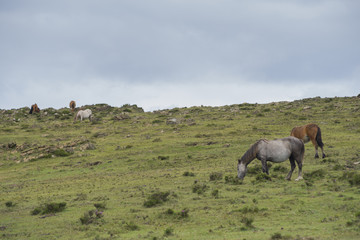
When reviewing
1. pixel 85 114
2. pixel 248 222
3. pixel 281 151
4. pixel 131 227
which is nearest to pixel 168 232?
pixel 131 227

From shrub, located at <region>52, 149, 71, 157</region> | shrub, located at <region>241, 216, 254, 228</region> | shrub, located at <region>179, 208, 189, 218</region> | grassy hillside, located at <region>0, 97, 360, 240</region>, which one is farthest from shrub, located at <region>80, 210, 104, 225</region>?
shrub, located at <region>52, 149, 71, 157</region>

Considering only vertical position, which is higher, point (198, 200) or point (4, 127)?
point (4, 127)

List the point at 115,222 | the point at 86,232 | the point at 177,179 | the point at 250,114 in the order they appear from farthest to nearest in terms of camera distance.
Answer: the point at 250,114 < the point at 177,179 < the point at 115,222 < the point at 86,232

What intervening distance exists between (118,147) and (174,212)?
879 inches

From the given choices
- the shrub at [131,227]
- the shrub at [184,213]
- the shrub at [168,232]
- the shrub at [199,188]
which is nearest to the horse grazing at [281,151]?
the shrub at [199,188]

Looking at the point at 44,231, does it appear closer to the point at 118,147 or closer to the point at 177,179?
the point at 177,179

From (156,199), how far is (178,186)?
3.45 meters

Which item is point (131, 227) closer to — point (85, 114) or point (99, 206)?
point (99, 206)

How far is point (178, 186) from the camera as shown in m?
20.1

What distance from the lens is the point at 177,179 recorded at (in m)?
22.1

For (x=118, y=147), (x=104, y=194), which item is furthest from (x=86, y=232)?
(x=118, y=147)

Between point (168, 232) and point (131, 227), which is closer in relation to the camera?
point (168, 232)

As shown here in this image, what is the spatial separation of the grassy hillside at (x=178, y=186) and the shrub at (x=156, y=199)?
4cm

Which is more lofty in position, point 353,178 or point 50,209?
point 353,178
